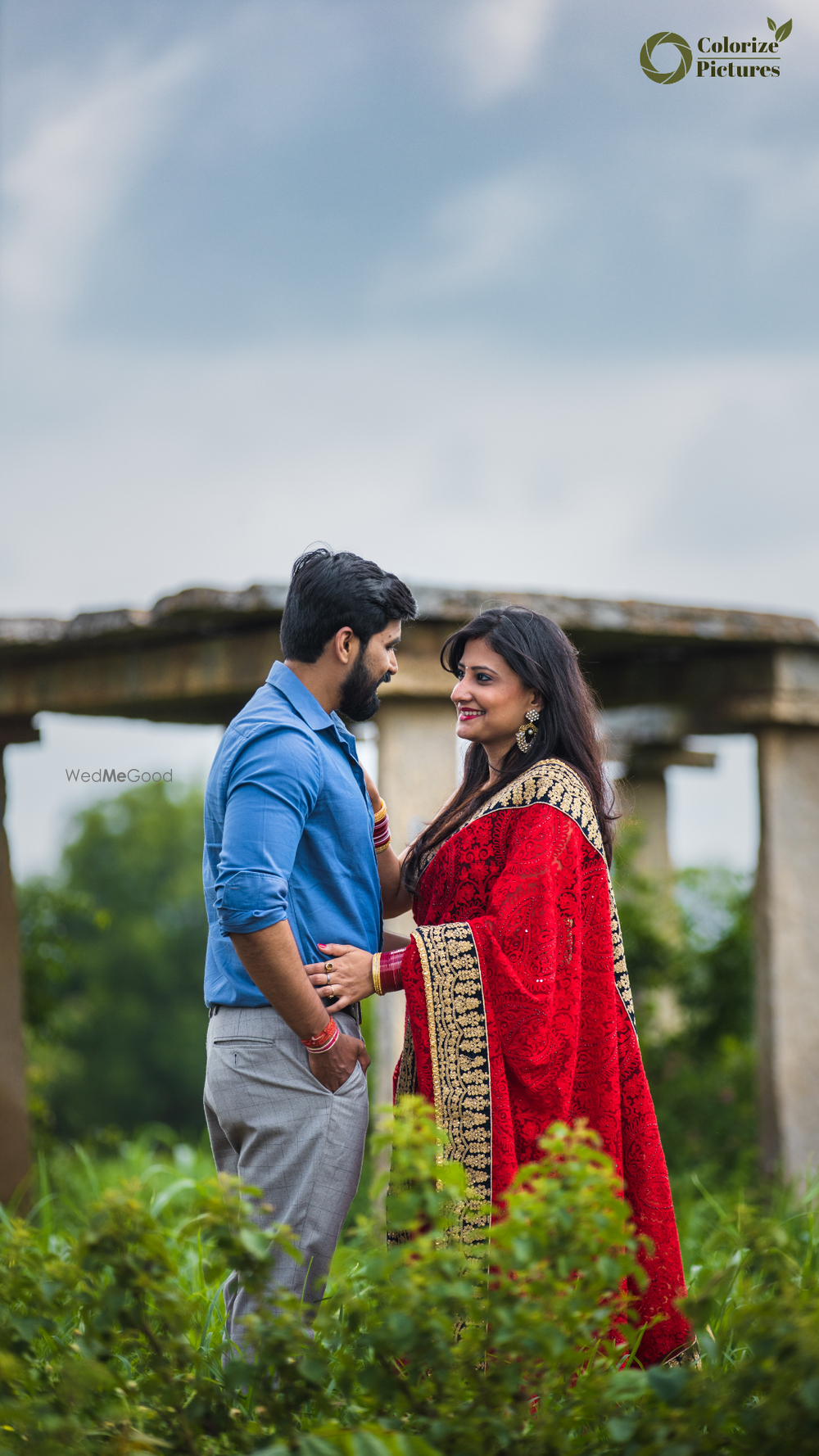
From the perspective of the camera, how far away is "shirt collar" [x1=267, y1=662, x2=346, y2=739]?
2.71 meters

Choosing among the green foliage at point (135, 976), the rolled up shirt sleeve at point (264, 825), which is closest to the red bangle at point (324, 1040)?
the rolled up shirt sleeve at point (264, 825)

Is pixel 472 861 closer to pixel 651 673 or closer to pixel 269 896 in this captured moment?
pixel 269 896

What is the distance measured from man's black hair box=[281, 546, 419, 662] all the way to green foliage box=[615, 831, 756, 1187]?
4564 mm

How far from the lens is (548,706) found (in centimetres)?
296

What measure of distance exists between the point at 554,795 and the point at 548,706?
10.2 inches

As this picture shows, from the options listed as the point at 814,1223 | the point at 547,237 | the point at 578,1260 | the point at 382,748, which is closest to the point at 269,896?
the point at 578,1260

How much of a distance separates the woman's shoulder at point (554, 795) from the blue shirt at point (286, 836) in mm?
304

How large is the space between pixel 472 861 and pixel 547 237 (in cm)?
500

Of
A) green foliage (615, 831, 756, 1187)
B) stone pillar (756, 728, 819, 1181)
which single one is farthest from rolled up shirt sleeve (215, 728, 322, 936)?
green foliage (615, 831, 756, 1187)

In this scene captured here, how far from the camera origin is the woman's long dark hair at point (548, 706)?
2934mm

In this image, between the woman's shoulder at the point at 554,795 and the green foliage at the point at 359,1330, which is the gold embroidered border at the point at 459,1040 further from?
the green foliage at the point at 359,1330

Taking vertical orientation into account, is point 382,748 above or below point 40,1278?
above

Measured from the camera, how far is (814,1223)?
4184 millimetres

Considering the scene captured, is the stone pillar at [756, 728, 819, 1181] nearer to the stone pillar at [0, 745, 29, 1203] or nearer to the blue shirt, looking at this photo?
the stone pillar at [0, 745, 29, 1203]
